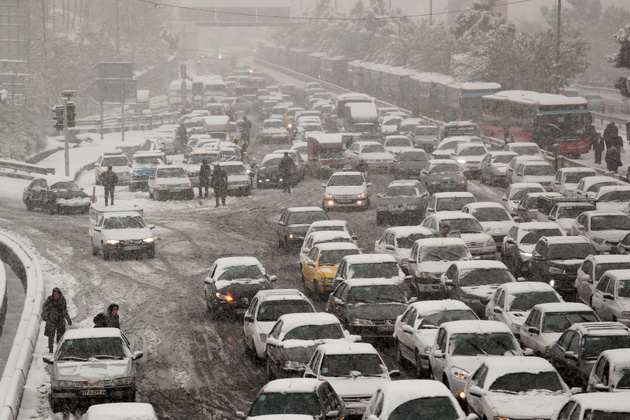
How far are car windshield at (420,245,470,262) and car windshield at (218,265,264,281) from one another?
3909 mm

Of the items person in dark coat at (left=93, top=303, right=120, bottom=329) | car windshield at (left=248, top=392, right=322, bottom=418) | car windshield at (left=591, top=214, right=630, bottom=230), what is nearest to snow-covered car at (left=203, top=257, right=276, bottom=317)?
person in dark coat at (left=93, top=303, right=120, bottom=329)

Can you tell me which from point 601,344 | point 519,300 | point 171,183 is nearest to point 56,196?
point 171,183

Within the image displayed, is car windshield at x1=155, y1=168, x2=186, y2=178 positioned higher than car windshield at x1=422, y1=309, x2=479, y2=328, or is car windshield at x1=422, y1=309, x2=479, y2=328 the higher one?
car windshield at x1=422, y1=309, x2=479, y2=328

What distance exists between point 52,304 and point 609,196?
18.0 meters

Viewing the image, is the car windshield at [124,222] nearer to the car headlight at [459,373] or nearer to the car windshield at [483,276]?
the car windshield at [483,276]

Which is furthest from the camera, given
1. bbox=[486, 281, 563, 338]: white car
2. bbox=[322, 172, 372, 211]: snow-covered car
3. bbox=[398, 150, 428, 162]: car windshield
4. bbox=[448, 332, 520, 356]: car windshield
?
bbox=[398, 150, 428, 162]: car windshield

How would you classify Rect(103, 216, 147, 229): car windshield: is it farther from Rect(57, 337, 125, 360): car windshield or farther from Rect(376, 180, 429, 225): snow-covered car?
Rect(57, 337, 125, 360): car windshield

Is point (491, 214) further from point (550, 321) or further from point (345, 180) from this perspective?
point (550, 321)

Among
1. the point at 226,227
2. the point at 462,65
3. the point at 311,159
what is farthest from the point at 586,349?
the point at 462,65

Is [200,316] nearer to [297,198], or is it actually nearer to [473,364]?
[473,364]

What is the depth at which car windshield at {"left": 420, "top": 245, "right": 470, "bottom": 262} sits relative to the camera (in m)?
26.5

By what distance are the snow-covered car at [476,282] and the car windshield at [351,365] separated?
6.92 meters

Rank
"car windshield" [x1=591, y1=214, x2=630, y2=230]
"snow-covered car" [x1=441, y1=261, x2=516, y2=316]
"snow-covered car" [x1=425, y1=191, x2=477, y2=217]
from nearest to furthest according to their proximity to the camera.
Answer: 1. "snow-covered car" [x1=441, y1=261, x2=516, y2=316]
2. "car windshield" [x1=591, y1=214, x2=630, y2=230]
3. "snow-covered car" [x1=425, y1=191, x2=477, y2=217]

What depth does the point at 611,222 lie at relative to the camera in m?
29.2
